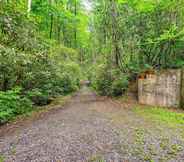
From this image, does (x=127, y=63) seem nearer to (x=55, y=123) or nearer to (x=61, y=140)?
(x=55, y=123)

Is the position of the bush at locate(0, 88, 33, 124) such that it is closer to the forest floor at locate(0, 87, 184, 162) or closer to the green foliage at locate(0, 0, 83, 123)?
the green foliage at locate(0, 0, 83, 123)

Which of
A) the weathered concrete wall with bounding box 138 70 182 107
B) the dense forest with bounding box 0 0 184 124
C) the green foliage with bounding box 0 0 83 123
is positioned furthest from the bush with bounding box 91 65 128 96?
the green foliage with bounding box 0 0 83 123

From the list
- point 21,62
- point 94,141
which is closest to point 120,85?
point 21,62

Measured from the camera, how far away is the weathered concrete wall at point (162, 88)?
7.26 m

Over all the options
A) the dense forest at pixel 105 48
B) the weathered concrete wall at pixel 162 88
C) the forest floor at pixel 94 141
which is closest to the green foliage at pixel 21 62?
the dense forest at pixel 105 48

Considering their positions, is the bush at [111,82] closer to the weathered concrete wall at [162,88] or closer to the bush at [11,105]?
the weathered concrete wall at [162,88]

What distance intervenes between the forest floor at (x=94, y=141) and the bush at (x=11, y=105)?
57 centimetres

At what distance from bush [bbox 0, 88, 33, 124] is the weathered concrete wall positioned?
17.6 ft

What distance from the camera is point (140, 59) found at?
400 inches

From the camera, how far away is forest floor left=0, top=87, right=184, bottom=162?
287 centimetres

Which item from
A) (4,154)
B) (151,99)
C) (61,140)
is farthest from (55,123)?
(151,99)

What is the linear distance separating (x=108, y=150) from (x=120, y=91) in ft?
22.3

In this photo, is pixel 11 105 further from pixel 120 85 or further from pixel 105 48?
pixel 105 48

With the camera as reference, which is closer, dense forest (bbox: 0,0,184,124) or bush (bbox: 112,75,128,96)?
dense forest (bbox: 0,0,184,124)
